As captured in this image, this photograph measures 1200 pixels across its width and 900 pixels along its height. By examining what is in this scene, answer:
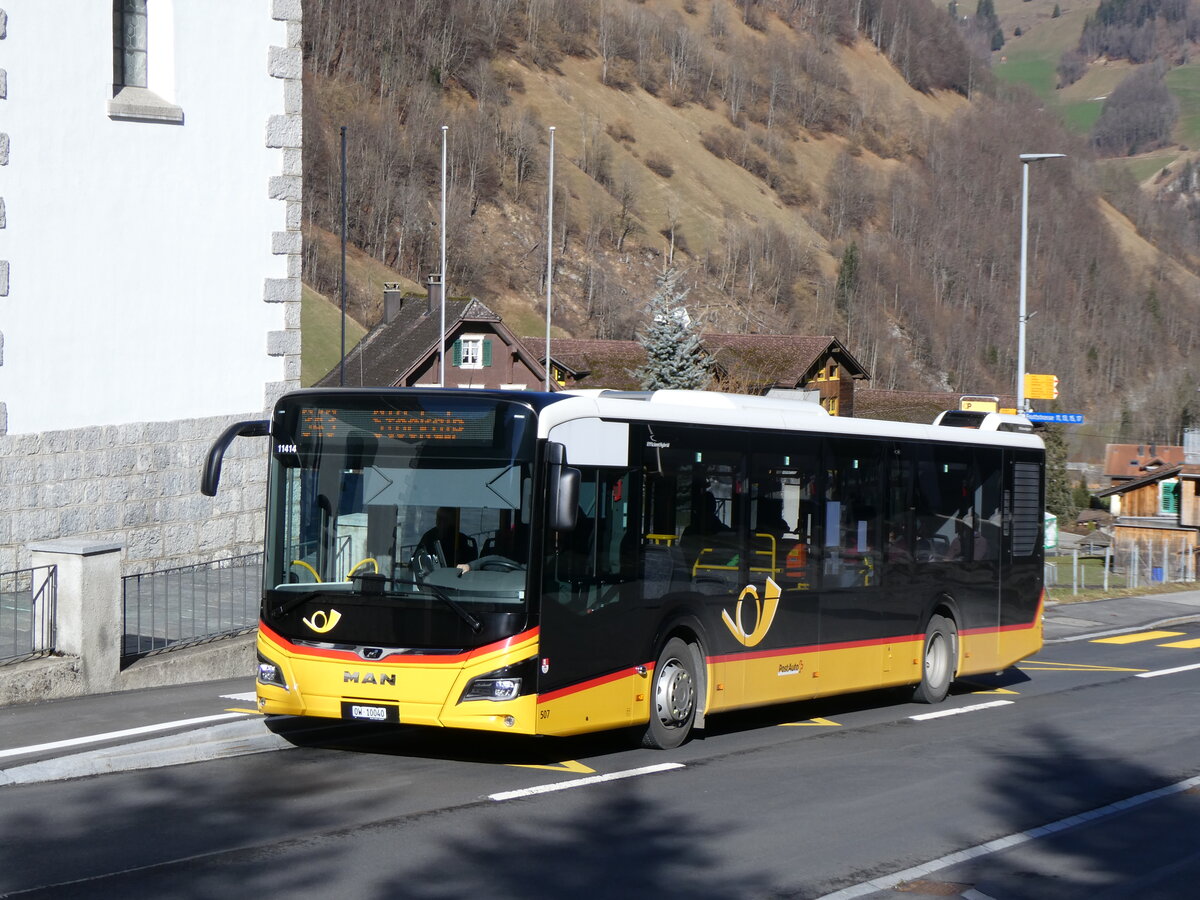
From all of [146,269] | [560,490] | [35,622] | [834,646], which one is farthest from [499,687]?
[146,269]

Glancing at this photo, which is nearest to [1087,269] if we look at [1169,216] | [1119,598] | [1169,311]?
[1169,311]

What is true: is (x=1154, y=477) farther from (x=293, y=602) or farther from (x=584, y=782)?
(x=293, y=602)

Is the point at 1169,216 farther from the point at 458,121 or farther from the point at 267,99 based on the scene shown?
the point at 267,99

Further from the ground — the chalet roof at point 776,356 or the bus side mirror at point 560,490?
the chalet roof at point 776,356

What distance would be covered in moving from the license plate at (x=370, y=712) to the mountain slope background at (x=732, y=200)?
86782 millimetres

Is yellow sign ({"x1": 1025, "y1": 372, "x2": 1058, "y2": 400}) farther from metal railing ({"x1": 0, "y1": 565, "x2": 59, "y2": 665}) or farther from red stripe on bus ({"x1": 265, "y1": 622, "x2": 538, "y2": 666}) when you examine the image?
red stripe on bus ({"x1": 265, "y1": 622, "x2": 538, "y2": 666})

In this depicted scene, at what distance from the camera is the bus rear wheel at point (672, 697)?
12148mm

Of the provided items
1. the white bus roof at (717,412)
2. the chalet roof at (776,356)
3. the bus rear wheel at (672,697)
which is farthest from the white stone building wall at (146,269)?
the chalet roof at (776,356)

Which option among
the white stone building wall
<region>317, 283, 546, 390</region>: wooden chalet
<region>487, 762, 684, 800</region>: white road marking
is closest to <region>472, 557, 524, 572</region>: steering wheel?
<region>487, 762, 684, 800</region>: white road marking

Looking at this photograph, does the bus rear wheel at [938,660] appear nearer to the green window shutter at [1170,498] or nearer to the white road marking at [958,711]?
the white road marking at [958,711]

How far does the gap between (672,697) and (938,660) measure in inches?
204

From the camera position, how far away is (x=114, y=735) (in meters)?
11.5

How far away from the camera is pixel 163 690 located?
45.8 feet

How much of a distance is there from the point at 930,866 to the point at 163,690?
7.73 m
